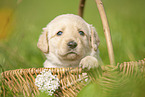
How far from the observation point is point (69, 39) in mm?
1973

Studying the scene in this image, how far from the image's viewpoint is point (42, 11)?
5703 mm

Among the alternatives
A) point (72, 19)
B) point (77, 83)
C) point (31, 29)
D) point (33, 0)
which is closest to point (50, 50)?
point (72, 19)

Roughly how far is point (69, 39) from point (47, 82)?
22.4 inches

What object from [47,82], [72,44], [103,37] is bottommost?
[47,82]

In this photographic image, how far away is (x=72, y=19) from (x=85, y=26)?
0.20 meters

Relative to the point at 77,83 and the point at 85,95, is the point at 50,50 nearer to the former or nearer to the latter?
the point at 77,83

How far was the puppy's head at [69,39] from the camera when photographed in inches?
78.0

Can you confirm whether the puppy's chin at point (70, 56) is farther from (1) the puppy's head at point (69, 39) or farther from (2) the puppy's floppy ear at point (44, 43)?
(2) the puppy's floppy ear at point (44, 43)

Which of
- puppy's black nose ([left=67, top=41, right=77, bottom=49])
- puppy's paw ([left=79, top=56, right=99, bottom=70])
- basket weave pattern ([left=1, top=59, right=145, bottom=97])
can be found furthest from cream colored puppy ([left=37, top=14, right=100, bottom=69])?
basket weave pattern ([left=1, top=59, right=145, bottom=97])

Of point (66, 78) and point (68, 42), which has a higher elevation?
point (68, 42)

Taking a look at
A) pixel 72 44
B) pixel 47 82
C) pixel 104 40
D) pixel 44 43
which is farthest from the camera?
pixel 104 40

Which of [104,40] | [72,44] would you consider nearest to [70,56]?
[72,44]

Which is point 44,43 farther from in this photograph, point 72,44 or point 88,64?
point 88,64

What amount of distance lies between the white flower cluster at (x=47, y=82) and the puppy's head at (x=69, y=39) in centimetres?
44
